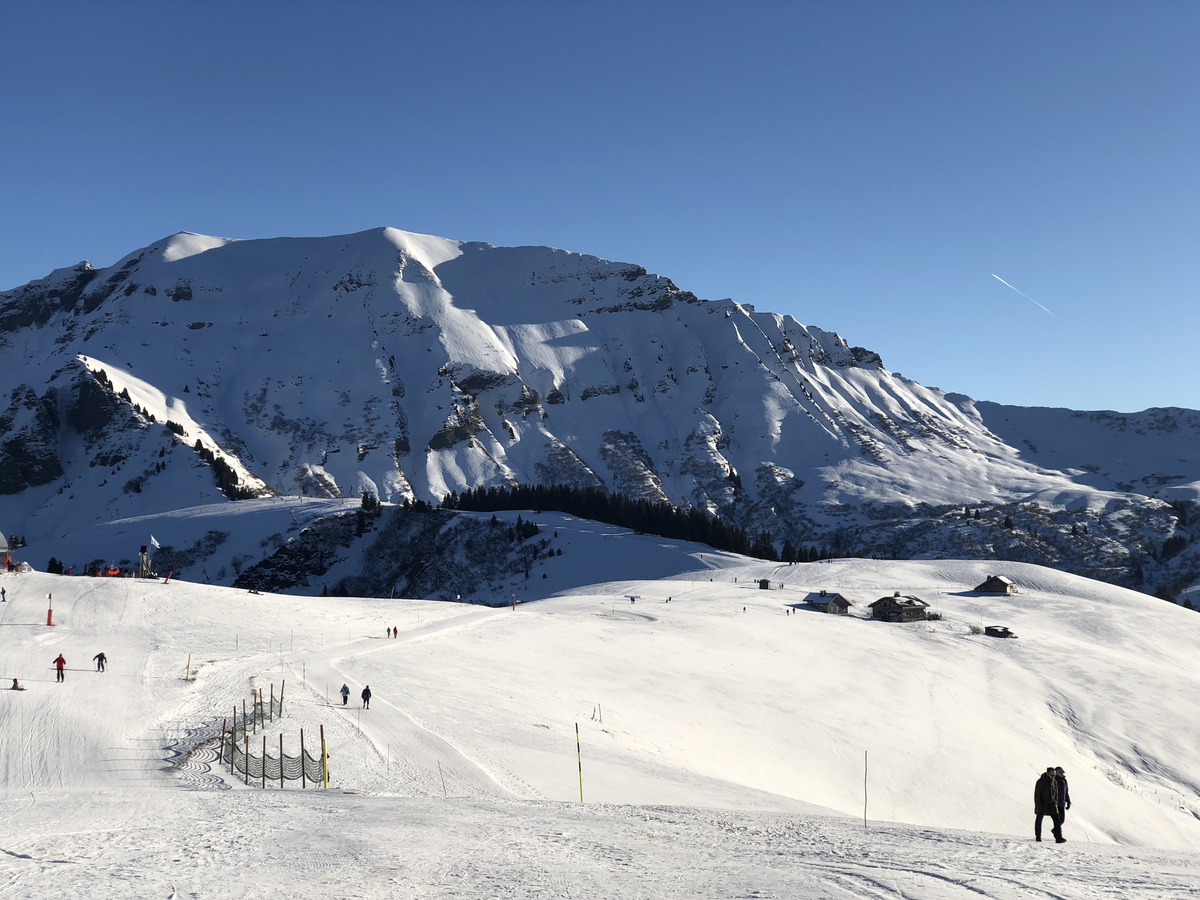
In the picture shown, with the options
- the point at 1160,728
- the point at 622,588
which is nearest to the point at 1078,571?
the point at 622,588

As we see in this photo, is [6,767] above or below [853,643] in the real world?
above

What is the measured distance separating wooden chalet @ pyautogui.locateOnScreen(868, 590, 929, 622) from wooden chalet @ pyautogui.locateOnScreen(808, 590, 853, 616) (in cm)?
271

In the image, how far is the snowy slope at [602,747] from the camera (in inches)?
A: 531

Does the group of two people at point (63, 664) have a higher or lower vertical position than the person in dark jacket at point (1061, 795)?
lower

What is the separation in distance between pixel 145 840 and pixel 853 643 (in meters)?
57.2

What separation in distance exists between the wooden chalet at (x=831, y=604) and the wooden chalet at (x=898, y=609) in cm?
271

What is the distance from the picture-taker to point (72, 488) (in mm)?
192875

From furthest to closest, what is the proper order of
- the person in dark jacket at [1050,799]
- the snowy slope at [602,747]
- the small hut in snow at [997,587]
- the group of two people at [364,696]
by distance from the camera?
the small hut in snow at [997,587]
the group of two people at [364,696]
the person in dark jacket at [1050,799]
the snowy slope at [602,747]

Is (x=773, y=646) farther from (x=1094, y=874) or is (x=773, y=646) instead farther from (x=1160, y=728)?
(x=1094, y=874)

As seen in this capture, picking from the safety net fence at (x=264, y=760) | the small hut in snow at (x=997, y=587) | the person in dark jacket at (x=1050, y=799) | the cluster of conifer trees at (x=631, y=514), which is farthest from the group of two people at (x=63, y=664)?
the cluster of conifer trees at (x=631, y=514)

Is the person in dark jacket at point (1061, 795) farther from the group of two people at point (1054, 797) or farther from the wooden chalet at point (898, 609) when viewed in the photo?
the wooden chalet at point (898, 609)

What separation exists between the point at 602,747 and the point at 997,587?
249ft

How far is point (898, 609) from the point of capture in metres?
78.8

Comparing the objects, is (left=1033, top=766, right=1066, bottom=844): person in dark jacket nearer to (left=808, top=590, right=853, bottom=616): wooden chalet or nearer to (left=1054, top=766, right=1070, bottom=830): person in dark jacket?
(left=1054, top=766, right=1070, bottom=830): person in dark jacket
